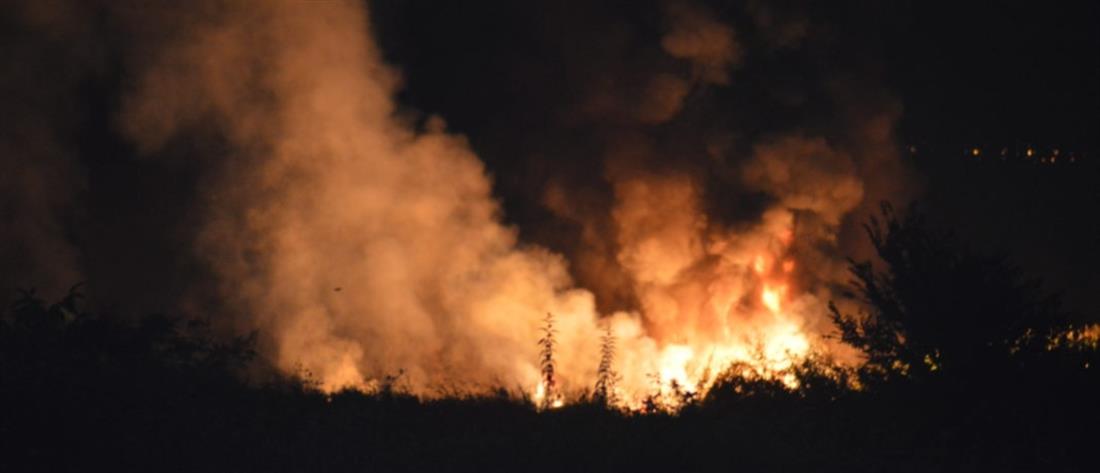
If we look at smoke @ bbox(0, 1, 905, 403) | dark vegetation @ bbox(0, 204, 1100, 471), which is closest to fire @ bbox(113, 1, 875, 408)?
smoke @ bbox(0, 1, 905, 403)

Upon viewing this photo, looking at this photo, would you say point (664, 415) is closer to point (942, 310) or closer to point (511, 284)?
point (942, 310)

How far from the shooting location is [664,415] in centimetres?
768

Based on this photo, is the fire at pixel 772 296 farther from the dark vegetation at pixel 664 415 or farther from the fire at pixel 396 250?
the dark vegetation at pixel 664 415

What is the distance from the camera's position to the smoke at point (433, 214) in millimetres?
13531

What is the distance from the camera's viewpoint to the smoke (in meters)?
13.5

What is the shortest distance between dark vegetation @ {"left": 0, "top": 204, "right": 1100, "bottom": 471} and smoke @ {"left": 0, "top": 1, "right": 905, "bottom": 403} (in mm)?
4811

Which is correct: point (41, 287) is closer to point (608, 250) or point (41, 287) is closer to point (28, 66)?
point (28, 66)

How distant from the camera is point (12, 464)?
17.2 ft

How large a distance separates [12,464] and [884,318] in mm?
7064

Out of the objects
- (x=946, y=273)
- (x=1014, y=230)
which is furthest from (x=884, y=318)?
(x=1014, y=230)

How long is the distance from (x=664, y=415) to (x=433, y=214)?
8.62m

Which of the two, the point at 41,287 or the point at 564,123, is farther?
the point at 564,123

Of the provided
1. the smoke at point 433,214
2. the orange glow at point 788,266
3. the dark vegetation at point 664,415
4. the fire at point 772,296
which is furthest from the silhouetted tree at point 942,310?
the orange glow at point 788,266

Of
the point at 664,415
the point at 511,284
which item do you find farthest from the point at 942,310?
the point at 511,284
